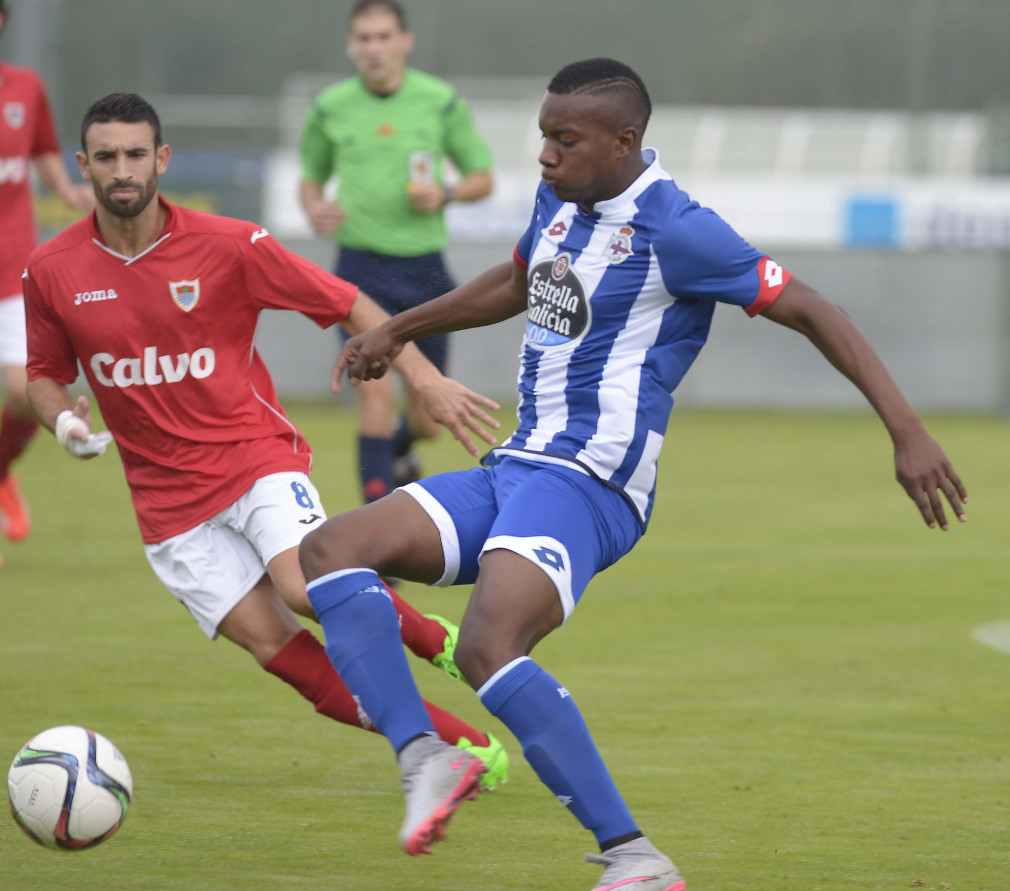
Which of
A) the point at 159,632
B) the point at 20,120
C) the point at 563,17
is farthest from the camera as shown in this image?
the point at 563,17

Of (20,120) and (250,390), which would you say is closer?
(250,390)

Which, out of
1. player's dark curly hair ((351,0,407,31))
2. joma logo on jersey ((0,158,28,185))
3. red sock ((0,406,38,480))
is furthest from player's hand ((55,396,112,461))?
player's dark curly hair ((351,0,407,31))

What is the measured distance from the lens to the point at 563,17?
70.1 feet

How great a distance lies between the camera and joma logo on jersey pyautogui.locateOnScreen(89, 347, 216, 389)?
14.5 ft

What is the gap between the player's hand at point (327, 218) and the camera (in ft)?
24.6

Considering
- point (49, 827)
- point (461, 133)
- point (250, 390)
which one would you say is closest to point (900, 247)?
point (461, 133)

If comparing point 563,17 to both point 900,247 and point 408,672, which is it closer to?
point 900,247

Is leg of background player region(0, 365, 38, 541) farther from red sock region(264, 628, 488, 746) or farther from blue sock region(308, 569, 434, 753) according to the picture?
blue sock region(308, 569, 434, 753)

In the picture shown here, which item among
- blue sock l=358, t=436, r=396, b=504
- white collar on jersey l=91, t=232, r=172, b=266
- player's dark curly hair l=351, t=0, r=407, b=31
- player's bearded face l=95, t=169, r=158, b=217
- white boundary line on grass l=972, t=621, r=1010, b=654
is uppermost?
player's dark curly hair l=351, t=0, r=407, b=31

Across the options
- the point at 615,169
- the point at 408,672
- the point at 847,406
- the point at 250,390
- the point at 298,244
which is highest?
the point at 615,169

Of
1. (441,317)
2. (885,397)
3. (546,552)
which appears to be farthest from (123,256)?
(885,397)

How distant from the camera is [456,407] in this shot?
4.04m

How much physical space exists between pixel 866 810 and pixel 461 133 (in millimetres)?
5066

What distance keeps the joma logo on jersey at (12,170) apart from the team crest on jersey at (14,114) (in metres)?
0.16
